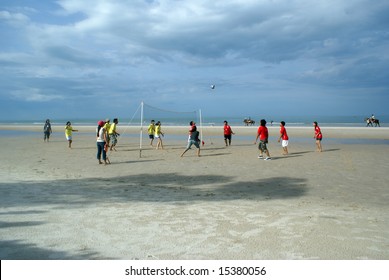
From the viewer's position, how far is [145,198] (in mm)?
7387

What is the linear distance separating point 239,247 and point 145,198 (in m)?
3.48

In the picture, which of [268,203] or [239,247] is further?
[268,203]

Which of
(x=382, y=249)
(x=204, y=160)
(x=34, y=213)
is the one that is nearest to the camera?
(x=382, y=249)

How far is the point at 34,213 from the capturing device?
586 centimetres

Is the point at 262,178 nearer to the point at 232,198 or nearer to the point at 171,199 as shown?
the point at 232,198

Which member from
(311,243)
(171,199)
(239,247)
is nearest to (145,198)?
(171,199)

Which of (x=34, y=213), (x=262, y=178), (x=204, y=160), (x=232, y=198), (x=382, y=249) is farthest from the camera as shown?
(x=204, y=160)

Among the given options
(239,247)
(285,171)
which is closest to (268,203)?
(239,247)

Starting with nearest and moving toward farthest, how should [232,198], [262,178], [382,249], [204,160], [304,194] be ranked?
[382,249], [232,198], [304,194], [262,178], [204,160]

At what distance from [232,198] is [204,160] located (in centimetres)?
657

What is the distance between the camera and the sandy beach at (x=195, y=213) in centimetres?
432

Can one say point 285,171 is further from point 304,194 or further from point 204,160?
point 204,160

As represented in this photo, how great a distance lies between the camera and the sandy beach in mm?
4324

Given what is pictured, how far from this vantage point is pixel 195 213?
607 centimetres
